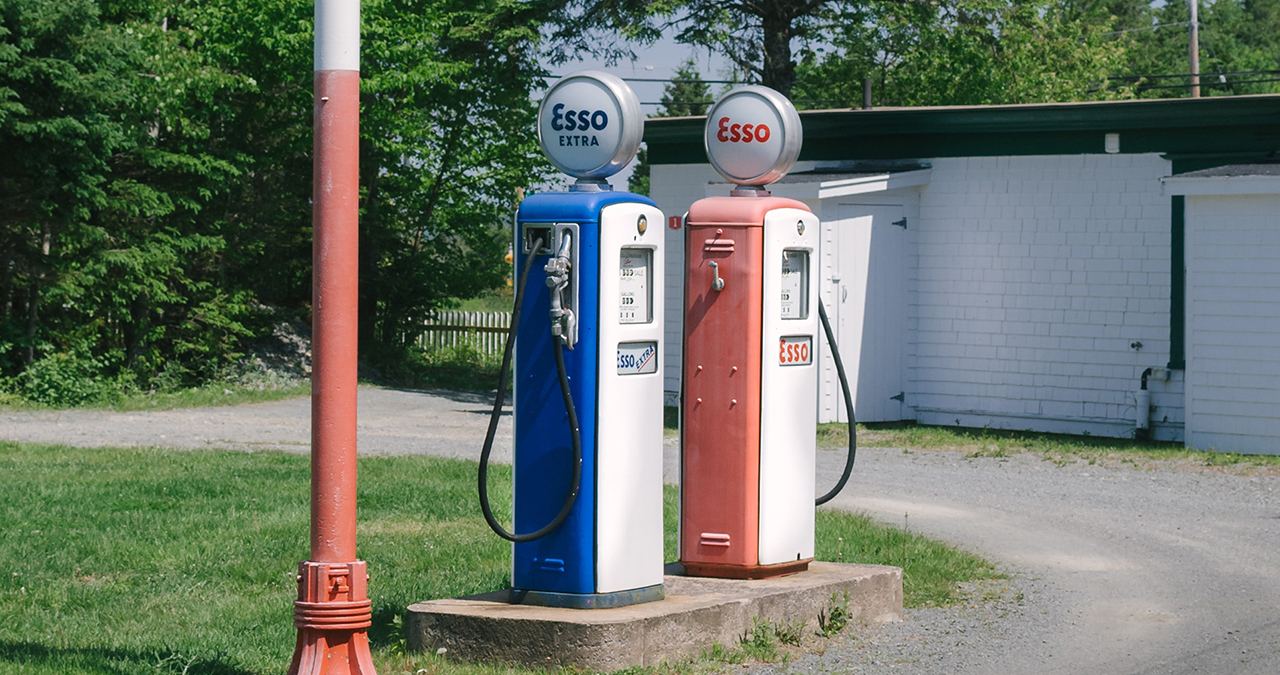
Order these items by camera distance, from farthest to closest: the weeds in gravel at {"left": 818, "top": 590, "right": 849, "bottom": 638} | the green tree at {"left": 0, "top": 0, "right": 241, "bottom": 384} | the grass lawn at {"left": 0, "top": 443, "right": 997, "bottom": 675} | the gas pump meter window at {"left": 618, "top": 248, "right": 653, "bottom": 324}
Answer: the green tree at {"left": 0, "top": 0, "right": 241, "bottom": 384} → the weeds in gravel at {"left": 818, "top": 590, "right": 849, "bottom": 638} → the gas pump meter window at {"left": 618, "top": 248, "right": 653, "bottom": 324} → the grass lawn at {"left": 0, "top": 443, "right": 997, "bottom": 675}

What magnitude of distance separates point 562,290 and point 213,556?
3.49 metres

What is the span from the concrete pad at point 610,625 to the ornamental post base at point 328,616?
1.01 metres

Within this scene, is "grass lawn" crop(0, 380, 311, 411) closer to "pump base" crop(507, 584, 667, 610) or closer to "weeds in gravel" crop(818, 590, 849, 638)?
"pump base" crop(507, 584, 667, 610)

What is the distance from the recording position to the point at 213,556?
8.45 metres

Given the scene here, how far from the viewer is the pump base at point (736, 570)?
23.7 ft

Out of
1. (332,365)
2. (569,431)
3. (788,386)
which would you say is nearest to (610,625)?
(569,431)

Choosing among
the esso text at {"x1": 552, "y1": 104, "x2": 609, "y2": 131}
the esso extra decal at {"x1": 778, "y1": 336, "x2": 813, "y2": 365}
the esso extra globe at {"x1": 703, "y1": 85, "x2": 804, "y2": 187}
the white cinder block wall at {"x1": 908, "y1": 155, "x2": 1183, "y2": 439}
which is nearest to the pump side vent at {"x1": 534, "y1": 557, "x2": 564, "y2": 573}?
the esso extra decal at {"x1": 778, "y1": 336, "x2": 813, "y2": 365}

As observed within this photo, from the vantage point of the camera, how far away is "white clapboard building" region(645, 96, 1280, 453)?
50.2ft

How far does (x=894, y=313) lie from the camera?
60.1ft

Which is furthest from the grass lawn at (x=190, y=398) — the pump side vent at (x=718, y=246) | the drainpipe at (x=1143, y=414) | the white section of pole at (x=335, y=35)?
the white section of pole at (x=335, y=35)

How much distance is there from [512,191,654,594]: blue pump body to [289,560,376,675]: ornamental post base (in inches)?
52.7

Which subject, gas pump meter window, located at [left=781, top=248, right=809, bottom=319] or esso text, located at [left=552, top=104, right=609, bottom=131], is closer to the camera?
esso text, located at [left=552, top=104, right=609, bottom=131]

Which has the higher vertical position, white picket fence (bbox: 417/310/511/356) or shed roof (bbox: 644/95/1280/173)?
shed roof (bbox: 644/95/1280/173)

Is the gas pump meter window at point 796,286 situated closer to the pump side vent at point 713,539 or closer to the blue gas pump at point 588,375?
the blue gas pump at point 588,375
